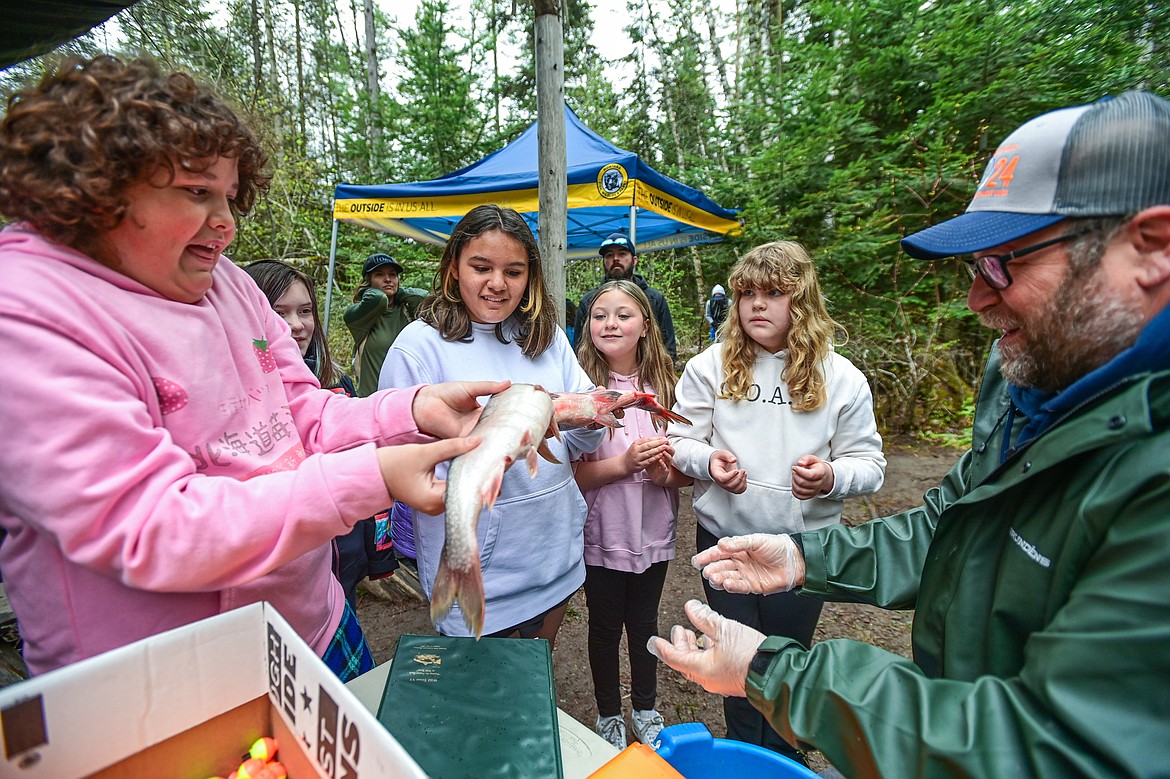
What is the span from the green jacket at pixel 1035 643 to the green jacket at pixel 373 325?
577 cm

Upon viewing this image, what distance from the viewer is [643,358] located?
11.3 feet

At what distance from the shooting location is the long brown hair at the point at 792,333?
2756 millimetres

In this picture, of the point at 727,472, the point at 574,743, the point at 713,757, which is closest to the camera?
the point at 574,743

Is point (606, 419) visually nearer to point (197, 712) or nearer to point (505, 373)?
point (505, 373)

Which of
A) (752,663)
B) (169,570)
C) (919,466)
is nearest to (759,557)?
(752,663)

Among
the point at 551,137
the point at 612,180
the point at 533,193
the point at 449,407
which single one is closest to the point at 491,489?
the point at 449,407

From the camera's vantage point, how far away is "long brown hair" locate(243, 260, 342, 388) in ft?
10.8

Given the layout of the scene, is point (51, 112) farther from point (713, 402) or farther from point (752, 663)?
point (713, 402)

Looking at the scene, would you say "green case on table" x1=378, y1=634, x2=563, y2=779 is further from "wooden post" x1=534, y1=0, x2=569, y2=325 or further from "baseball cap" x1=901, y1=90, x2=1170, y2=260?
"wooden post" x1=534, y1=0, x2=569, y2=325

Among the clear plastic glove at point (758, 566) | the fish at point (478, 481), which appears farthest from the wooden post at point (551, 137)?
the clear plastic glove at point (758, 566)

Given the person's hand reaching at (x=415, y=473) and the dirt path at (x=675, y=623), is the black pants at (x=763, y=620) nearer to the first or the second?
the dirt path at (x=675, y=623)

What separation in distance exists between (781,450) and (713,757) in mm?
1538

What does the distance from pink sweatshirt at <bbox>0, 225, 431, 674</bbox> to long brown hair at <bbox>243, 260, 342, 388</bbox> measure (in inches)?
86.3

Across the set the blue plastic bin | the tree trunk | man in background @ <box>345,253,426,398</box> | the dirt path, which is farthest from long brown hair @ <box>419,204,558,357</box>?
the tree trunk
